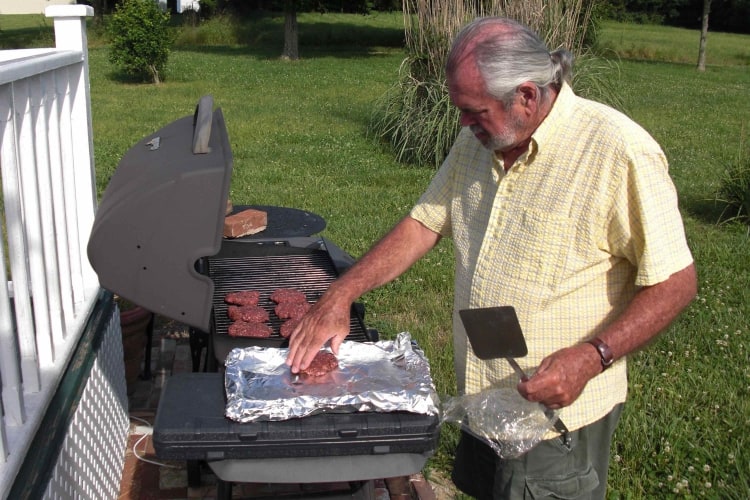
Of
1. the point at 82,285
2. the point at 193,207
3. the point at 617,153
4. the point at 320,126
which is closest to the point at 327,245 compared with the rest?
the point at 82,285

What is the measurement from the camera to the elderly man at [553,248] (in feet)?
7.09

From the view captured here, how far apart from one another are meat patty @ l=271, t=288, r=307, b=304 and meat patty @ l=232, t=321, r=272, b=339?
26cm

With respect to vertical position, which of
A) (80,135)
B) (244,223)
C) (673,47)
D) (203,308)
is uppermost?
(80,135)

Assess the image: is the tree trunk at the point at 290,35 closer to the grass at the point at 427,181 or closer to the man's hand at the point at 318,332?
the grass at the point at 427,181

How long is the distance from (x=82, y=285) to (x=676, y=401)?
3.08 m

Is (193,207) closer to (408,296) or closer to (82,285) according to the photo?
(82,285)

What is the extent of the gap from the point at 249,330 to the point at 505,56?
1.56 meters

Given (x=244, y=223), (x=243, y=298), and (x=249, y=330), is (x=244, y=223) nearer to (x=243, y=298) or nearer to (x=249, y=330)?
(x=243, y=298)

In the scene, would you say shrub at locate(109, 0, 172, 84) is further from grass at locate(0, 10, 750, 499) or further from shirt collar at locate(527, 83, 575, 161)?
shirt collar at locate(527, 83, 575, 161)

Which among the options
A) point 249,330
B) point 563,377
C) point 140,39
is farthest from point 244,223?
point 140,39

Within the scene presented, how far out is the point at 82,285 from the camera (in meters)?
3.56

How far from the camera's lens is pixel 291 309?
3455 mm

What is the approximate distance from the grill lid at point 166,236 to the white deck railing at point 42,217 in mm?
239

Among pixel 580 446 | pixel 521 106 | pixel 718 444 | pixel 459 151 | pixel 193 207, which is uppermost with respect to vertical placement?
pixel 521 106
